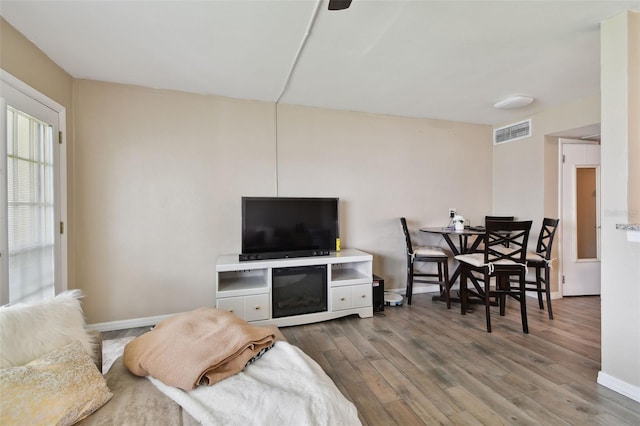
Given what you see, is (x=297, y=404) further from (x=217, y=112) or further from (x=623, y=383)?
(x=217, y=112)

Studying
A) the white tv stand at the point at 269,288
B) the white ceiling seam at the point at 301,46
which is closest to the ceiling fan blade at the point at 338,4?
the white ceiling seam at the point at 301,46

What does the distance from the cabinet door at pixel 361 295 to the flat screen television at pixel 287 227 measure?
0.50 m

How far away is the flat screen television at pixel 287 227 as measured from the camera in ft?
9.41

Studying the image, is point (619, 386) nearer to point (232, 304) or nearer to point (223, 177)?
point (232, 304)

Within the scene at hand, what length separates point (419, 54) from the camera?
7.16 feet

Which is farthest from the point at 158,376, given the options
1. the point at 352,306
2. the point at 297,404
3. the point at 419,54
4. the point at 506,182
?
the point at 506,182

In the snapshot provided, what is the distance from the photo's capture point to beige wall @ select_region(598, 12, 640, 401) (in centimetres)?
172

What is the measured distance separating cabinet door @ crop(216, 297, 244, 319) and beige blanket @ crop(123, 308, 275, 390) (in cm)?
106

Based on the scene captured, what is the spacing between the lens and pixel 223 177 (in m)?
3.02

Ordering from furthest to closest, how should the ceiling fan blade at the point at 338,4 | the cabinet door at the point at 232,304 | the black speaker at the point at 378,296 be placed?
the black speaker at the point at 378,296
the cabinet door at the point at 232,304
the ceiling fan blade at the point at 338,4

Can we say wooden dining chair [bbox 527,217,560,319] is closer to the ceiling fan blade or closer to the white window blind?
the ceiling fan blade

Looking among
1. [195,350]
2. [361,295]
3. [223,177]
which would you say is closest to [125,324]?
[223,177]

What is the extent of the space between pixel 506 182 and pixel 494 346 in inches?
97.9

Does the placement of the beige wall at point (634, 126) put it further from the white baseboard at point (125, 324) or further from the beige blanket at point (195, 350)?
the white baseboard at point (125, 324)
